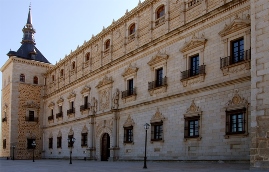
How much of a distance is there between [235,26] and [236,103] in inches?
155

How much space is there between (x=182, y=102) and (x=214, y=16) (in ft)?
17.6

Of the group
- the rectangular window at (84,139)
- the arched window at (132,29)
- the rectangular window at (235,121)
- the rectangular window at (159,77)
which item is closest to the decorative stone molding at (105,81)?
the arched window at (132,29)

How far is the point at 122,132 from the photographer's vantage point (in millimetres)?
26672

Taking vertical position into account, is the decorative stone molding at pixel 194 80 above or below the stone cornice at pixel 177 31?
below

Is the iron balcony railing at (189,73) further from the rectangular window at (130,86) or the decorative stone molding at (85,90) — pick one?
the decorative stone molding at (85,90)

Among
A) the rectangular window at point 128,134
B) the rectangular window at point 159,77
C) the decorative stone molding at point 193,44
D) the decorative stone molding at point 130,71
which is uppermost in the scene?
the decorative stone molding at point 193,44

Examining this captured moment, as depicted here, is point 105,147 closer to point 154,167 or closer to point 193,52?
point 154,167

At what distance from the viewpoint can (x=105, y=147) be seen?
29.5 metres

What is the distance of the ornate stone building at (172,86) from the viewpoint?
1627 centimetres

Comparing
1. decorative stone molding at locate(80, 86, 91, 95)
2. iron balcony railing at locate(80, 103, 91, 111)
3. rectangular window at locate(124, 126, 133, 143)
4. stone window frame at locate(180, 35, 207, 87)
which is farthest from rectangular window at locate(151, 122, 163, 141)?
decorative stone molding at locate(80, 86, 91, 95)

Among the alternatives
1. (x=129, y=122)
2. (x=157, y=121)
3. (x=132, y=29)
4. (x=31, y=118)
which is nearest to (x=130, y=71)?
(x=132, y=29)

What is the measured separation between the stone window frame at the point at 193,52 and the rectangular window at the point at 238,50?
2057mm

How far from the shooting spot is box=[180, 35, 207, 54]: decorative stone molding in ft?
64.5

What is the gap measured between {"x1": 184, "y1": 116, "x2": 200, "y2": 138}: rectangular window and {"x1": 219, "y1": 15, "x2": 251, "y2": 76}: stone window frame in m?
3.37
